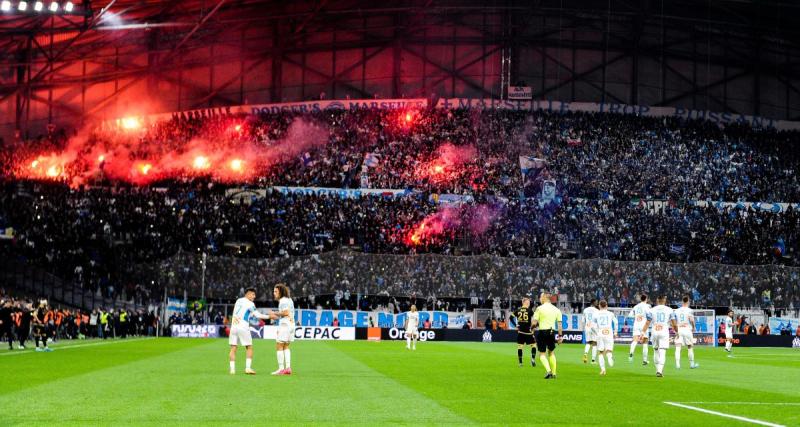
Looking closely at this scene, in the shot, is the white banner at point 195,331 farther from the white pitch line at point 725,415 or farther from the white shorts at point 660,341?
the white pitch line at point 725,415

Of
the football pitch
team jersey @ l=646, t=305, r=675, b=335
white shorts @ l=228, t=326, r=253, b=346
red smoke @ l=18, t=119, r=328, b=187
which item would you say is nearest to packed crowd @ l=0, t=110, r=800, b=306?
red smoke @ l=18, t=119, r=328, b=187

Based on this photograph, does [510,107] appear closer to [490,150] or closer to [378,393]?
[490,150]

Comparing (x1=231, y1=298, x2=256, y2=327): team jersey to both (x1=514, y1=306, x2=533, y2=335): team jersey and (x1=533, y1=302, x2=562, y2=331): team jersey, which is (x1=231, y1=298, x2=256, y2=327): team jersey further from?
(x1=514, y1=306, x2=533, y2=335): team jersey

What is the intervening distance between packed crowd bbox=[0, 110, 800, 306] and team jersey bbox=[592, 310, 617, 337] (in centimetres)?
2413

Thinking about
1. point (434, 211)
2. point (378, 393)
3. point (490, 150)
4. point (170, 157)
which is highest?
point (490, 150)

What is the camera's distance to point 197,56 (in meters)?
84.2

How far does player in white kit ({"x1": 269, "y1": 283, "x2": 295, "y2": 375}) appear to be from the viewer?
23.8m

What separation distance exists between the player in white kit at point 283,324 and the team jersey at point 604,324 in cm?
959

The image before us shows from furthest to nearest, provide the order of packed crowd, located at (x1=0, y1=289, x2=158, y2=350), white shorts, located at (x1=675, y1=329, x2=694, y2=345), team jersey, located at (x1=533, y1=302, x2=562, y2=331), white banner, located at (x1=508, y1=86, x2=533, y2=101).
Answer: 1. white banner, located at (x1=508, y1=86, x2=533, y2=101)
2. packed crowd, located at (x1=0, y1=289, x2=158, y2=350)
3. white shorts, located at (x1=675, y1=329, x2=694, y2=345)
4. team jersey, located at (x1=533, y1=302, x2=562, y2=331)

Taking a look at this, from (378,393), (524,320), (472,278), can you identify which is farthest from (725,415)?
(472,278)

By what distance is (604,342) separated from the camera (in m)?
29.2

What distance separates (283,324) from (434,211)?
40398mm

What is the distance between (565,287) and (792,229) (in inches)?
802

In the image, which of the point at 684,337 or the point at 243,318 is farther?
the point at 684,337
